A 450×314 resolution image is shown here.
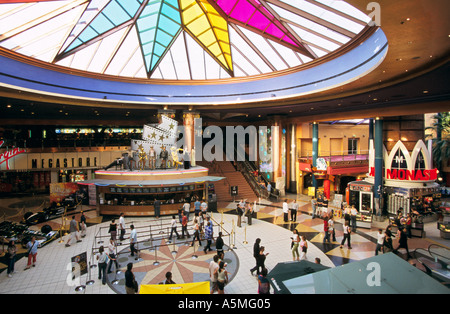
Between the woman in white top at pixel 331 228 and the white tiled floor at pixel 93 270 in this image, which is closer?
the white tiled floor at pixel 93 270

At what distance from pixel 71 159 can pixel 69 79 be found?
1120cm

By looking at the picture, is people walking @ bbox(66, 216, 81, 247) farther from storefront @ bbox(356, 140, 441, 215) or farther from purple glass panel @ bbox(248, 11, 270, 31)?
storefront @ bbox(356, 140, 441, 215)

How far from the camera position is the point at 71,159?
27750 mm

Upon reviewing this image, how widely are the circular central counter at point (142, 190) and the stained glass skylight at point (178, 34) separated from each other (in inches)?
362

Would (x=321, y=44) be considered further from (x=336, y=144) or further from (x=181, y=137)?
(x=336, y=144)

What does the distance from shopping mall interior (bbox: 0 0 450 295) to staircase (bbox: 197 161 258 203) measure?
0.21 meters

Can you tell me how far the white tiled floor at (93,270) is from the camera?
906cm

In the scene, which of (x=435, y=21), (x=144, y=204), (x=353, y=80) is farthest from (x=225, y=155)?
(x=435, y=21)

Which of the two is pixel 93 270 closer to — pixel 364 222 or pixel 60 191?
pixel 60 191

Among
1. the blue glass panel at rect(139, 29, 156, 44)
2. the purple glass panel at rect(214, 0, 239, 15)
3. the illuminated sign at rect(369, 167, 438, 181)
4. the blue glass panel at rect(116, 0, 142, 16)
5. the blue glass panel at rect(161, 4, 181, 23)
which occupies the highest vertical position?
the blue glass panel at rect(161, 4, 181, 23)

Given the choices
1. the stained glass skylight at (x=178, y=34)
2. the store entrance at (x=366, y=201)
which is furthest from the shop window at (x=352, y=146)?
the stained glass skylight at (x=178, y=34)

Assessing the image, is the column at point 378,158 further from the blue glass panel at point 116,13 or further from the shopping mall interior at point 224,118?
the blue glass panel at point 116,13

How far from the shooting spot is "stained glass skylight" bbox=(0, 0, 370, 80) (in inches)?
508

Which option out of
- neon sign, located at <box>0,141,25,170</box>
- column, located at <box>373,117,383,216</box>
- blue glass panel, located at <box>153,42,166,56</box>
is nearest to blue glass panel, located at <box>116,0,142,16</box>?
blue glass panel, located at <box>153,42,166,56</box>
